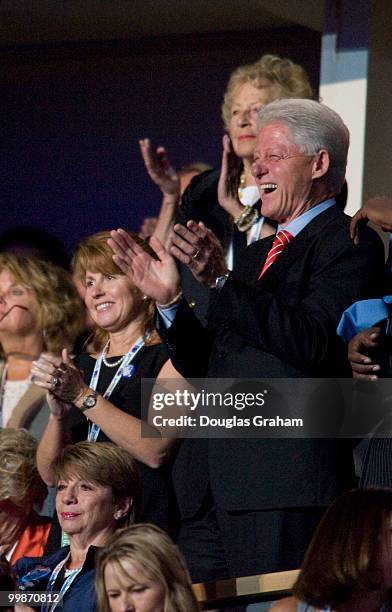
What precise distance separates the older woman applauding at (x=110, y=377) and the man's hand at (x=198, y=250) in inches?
28.2

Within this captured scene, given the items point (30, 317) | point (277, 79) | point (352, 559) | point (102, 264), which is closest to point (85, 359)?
point (102, 264)

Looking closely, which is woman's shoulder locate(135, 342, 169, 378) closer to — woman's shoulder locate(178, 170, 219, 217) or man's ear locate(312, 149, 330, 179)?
woman's shoulder locate(178, 170, 219, 217)

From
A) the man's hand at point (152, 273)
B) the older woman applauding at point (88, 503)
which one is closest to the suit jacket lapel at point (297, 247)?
the man's hand at point (152, 273)

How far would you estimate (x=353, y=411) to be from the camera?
11.4 ft

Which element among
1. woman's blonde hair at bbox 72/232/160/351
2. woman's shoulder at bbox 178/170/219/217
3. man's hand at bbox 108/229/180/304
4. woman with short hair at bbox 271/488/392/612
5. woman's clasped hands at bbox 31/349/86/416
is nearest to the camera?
woman with short hair at bbox 271/488/392/612

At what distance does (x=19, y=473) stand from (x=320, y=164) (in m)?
1.53

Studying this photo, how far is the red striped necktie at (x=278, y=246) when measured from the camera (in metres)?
3.51

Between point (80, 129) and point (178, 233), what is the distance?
5391 millimetres

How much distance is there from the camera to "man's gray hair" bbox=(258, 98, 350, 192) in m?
3.55

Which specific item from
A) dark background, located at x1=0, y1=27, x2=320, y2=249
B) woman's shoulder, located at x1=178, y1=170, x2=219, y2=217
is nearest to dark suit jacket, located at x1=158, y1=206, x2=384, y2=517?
woman's shoulder, located at x1=178, y1=170, x2=219, y2=217

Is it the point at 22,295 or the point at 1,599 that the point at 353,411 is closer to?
the point at 1,599

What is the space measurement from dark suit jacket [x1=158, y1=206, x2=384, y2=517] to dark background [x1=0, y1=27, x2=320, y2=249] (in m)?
4.49

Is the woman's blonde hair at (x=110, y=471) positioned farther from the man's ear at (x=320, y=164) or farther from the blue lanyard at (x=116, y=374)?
the man's ear at (x=320, y=164)

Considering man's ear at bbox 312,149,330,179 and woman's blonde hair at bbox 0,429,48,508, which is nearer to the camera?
man's ear at bbox 312,149,330,179
